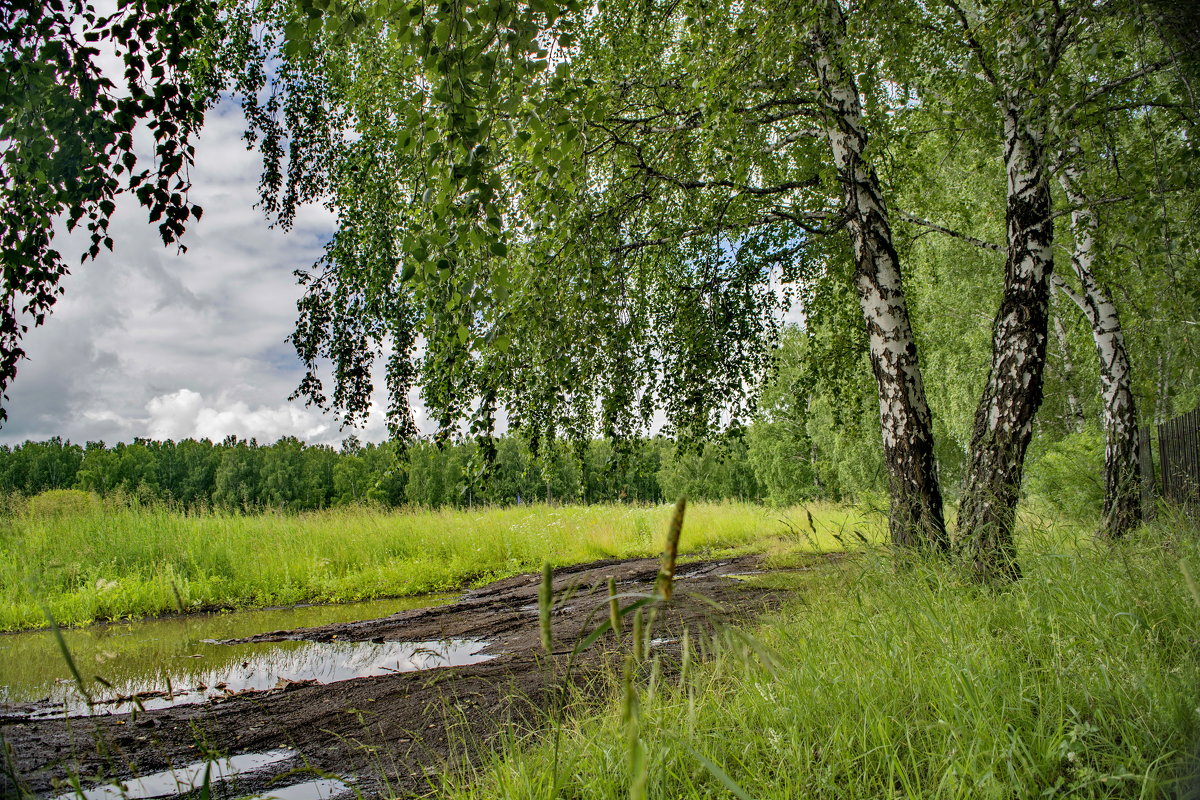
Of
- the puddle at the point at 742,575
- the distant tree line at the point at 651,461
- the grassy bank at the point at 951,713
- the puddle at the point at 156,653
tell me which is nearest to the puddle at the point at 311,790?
the grassy bank at the point at 951,713

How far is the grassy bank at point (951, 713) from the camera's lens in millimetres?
1945

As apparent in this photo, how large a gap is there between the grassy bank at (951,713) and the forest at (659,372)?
22 millimetres

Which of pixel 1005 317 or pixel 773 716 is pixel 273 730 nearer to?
pixel 773 716

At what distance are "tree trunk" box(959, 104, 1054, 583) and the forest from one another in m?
0.02

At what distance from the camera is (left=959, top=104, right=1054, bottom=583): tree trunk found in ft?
14.3

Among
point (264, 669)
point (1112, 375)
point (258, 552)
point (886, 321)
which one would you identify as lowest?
point (264, 669)

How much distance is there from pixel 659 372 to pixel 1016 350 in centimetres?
261

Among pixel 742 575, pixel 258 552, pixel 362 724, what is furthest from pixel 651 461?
pixel 258 552

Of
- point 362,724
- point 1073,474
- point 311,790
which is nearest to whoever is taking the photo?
point 311,790

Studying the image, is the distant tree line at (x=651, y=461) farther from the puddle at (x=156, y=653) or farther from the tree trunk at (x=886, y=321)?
the puddle at (x=156, y=653)

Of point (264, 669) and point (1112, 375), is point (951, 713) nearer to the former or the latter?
point (264, 669)

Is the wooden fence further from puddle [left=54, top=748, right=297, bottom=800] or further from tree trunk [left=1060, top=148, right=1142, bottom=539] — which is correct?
puddle [left=54, top=748, right=297, bottom=800]

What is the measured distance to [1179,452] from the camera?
926 centimetres

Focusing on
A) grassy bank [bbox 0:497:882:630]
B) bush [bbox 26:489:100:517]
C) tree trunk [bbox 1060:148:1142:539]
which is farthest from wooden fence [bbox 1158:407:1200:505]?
bush [bbox 26:489:100:517]
